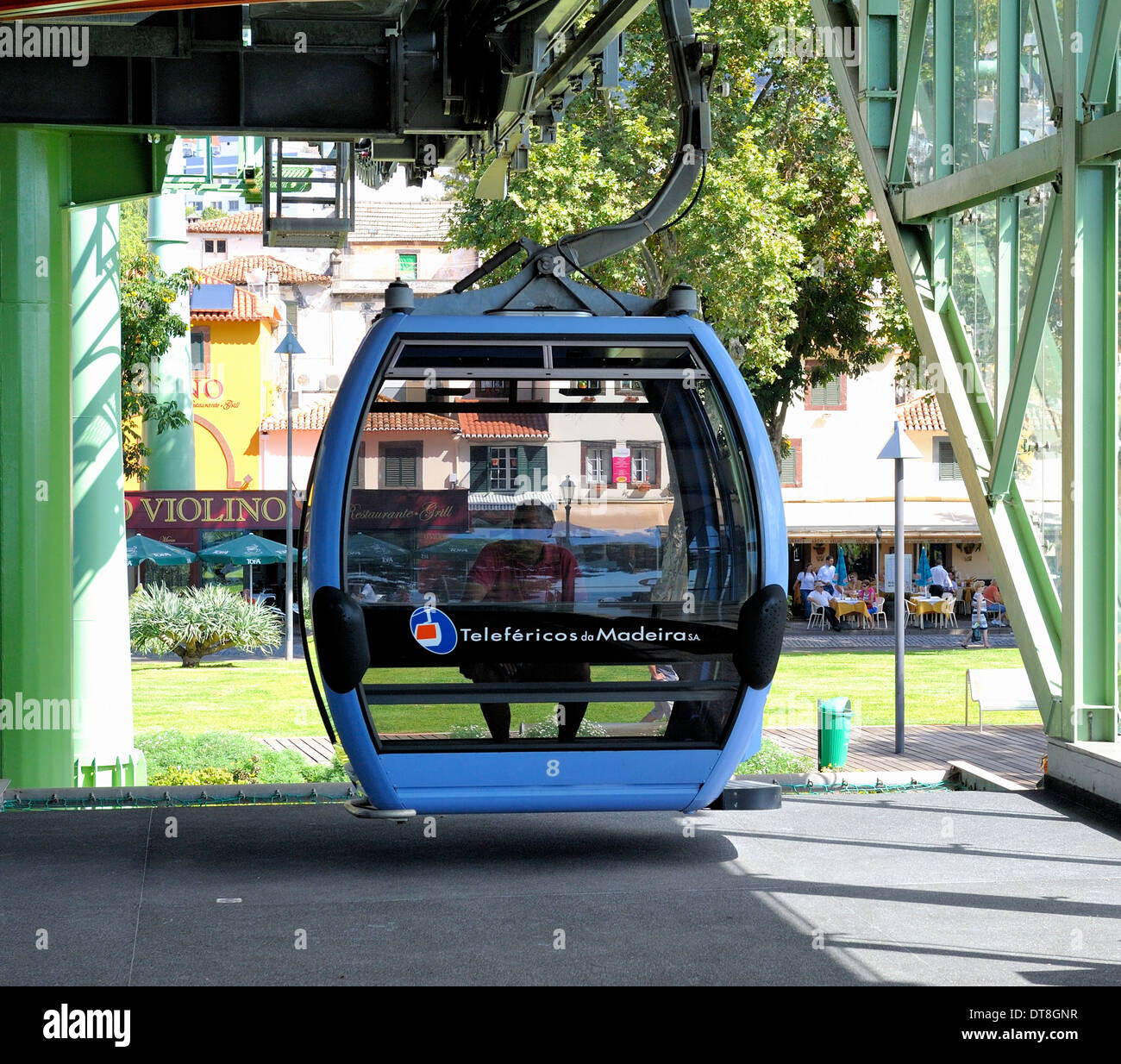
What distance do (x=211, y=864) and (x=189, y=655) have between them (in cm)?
2466

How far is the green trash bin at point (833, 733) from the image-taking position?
47.2 feet

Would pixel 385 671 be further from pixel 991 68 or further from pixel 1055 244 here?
pixel 991 68

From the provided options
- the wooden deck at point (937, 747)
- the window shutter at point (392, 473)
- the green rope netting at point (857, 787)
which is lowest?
the wooden deck at point (937, 747)

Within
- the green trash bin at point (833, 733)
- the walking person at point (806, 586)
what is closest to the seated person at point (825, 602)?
the walking person at point (806, 586)

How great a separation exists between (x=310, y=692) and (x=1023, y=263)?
17.9 m

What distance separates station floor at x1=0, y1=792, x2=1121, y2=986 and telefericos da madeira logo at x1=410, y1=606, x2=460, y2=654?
1.00 meters

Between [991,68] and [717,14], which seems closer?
[991,68]

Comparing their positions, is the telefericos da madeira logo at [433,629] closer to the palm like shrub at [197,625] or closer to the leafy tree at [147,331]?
the leafy tree at [147,331]

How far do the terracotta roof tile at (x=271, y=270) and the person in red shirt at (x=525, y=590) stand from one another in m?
56.8

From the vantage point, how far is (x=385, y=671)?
6617 millimetres

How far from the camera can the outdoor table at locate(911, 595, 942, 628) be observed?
41.5m

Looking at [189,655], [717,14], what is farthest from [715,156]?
[189,655]

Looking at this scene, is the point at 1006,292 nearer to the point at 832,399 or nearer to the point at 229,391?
the point at 832,399

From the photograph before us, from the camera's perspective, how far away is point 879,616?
141ft
